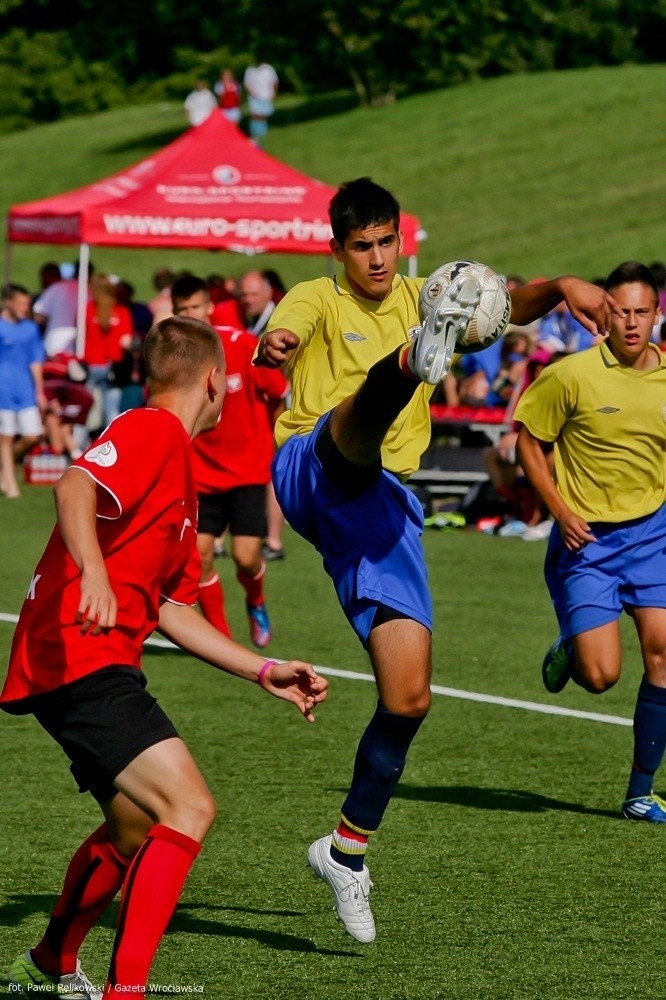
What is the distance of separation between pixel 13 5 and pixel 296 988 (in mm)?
63870

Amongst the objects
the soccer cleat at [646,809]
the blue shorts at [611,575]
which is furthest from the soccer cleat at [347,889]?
the blue shorts at [611,575]

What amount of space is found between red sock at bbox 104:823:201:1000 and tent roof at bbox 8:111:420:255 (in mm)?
15998

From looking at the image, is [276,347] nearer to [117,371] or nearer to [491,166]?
[117,371]

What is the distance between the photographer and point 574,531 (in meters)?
6.57

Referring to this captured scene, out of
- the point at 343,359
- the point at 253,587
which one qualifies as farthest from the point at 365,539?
the point at 253,587

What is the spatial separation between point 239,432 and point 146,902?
6.25 metres

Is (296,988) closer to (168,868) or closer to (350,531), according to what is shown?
(168,868)

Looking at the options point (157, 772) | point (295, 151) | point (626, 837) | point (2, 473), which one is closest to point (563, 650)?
point (626, 837)

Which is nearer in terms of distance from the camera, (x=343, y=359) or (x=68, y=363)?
(x=343, y=359)

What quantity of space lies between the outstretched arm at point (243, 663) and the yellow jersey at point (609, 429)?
105 inches

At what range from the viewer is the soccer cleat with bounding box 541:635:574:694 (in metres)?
6.76

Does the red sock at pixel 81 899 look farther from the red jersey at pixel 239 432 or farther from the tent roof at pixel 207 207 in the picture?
the tent roof at pixel 207 207

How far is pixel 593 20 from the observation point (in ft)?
170

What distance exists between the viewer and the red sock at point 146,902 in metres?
3.93
